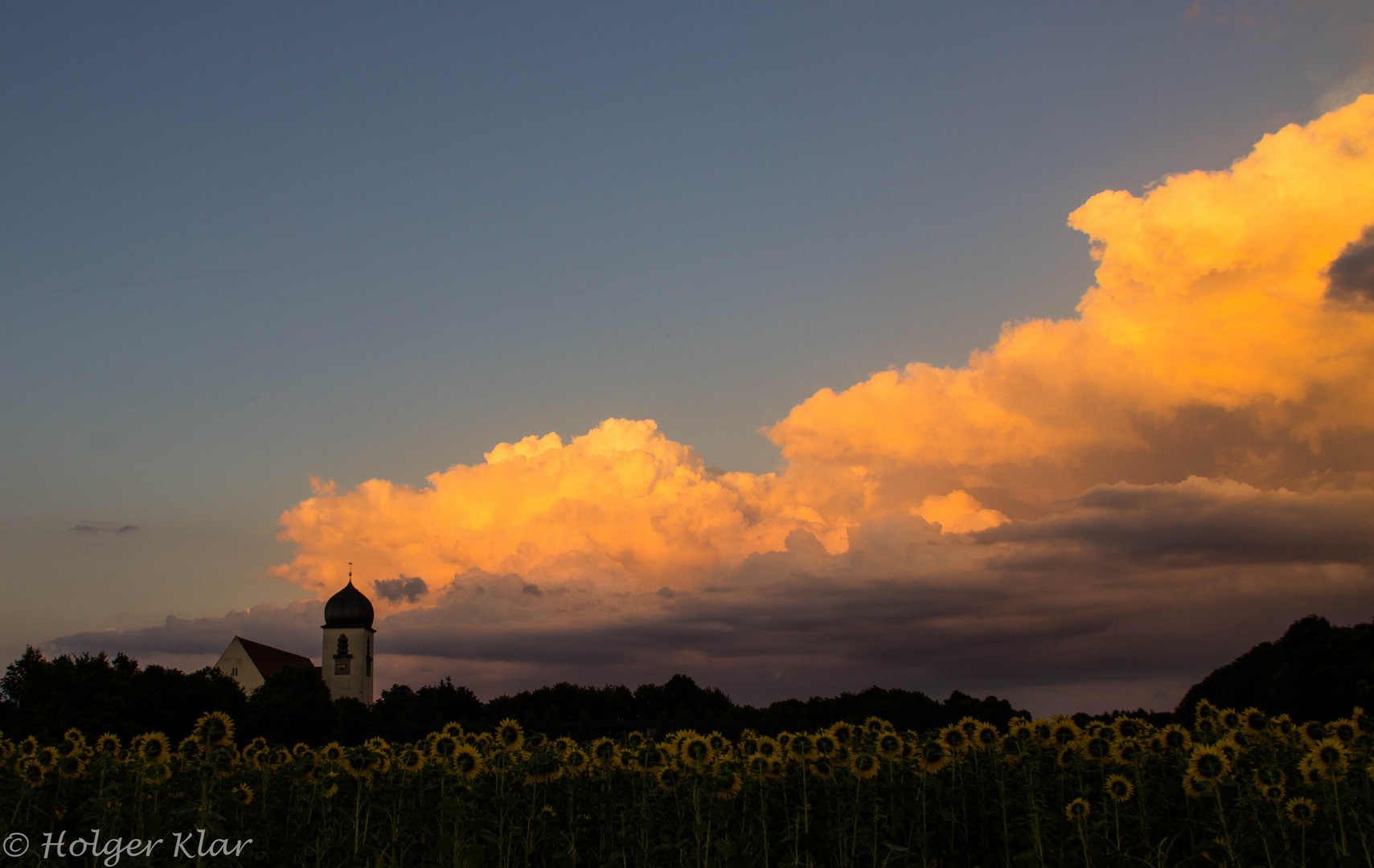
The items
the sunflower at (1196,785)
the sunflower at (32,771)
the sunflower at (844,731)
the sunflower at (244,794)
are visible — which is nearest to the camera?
the sunflower at (1196,785)

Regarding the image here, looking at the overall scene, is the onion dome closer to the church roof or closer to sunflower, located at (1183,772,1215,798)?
the church roof

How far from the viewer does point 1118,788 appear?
1123cm

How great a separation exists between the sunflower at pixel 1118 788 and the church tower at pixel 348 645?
13979 centimetres

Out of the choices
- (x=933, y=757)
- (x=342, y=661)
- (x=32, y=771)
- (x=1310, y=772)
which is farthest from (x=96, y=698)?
(x=342, y=661)

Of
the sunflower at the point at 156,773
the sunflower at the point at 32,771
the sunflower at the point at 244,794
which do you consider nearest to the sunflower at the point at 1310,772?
the sunflower at the point at 244,794

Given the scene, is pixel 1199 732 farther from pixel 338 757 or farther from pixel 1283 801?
pixel 338 757

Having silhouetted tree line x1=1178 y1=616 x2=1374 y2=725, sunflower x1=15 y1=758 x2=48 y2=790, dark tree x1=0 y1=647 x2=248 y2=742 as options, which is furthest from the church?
sunflower x1=15 y1=758 x2=48 y2=790

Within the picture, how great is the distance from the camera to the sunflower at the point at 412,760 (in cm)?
1284

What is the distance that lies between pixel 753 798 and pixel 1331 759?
6.33 m

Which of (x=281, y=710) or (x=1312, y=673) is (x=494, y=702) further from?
(x=1312, y=673)

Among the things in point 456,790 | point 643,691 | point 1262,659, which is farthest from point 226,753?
point 643,691

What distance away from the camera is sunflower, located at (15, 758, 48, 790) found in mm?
13398

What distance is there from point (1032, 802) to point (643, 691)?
428ft

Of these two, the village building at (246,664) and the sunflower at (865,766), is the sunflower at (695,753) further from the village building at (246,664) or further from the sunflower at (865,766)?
the village building at (246,664)
